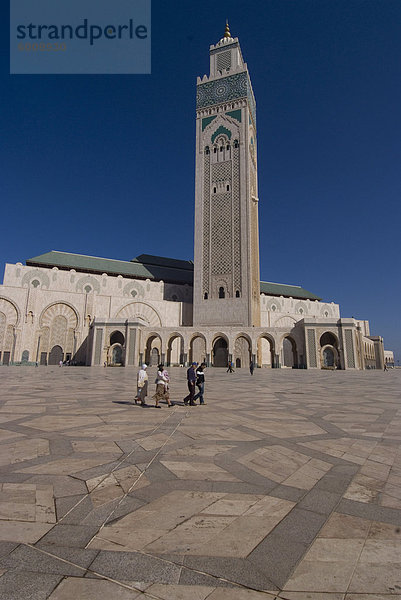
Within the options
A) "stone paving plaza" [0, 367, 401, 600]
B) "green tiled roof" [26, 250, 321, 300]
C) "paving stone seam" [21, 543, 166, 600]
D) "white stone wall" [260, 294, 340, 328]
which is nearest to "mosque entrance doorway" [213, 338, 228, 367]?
"white stone wall" [260, 294, 340, 328]

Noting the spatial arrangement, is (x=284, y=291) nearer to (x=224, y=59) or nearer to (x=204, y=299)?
(x=204, y=299)

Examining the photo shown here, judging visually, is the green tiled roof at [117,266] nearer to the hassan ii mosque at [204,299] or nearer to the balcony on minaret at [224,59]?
the hassan ii mosque at [204,299]

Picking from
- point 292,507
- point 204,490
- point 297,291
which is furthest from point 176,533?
point 297,291

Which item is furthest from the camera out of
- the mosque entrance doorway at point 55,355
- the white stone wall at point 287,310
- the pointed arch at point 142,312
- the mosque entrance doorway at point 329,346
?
the white stone wall at point 287,310

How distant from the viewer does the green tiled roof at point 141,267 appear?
4056 cm

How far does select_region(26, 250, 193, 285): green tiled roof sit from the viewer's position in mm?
40156

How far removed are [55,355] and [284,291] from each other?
3285cm

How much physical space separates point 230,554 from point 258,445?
2116 mm

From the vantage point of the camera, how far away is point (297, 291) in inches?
2090

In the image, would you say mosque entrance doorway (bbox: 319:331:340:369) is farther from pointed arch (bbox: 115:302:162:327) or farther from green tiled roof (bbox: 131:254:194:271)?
green tiled roof (bbox: 131:254:194:271)

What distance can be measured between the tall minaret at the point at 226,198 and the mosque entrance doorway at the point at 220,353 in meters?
5.30

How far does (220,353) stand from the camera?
40.6 meters

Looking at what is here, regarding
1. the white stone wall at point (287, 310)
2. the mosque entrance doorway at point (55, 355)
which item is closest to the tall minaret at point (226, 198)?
the white stone wall at point (287, 310)

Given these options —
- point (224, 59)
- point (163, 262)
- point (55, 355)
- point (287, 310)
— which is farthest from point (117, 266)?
point (224, 59)
